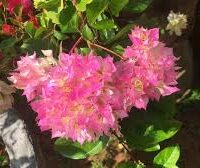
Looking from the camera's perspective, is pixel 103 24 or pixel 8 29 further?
pixel 8 29

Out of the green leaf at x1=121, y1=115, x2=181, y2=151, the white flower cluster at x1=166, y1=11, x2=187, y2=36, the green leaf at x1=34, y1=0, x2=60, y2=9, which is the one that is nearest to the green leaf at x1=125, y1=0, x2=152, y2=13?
the green leaf at x1=34, y1=0, x2=60, y2=9

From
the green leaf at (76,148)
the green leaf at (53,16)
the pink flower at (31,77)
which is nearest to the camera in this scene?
the pink flower at (31,77)

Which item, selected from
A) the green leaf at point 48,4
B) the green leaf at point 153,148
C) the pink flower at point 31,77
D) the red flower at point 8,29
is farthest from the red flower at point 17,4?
the green leaf at point 153,148

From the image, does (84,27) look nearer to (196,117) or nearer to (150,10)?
(150,10)

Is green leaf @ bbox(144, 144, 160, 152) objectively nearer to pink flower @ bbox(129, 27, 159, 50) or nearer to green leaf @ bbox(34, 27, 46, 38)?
pink flower @ bbox(129, 27, 159, 50)

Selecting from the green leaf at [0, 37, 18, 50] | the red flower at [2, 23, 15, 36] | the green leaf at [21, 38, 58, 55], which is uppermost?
the green leaf at [21, 38, 58, 55]

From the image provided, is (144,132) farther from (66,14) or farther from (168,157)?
(66,14)

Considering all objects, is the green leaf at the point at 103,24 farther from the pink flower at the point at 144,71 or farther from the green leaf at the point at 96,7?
the pink flower at the point at 144,71

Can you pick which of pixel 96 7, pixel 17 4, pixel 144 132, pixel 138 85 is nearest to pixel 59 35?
pixel 17 4
